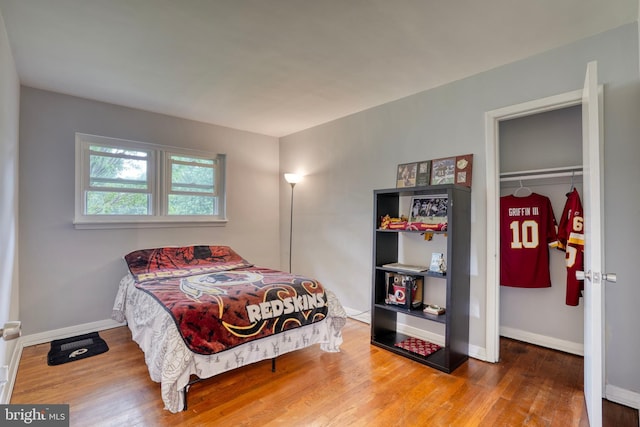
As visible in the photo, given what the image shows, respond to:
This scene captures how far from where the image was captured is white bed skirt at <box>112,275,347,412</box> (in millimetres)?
1961

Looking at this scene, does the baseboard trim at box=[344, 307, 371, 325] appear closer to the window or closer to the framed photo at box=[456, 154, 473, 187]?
the framed photo at box=[456, 154, 473, 187]

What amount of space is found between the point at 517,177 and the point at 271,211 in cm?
313

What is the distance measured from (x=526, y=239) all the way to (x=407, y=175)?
49.2 inches

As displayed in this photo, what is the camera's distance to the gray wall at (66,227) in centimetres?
302

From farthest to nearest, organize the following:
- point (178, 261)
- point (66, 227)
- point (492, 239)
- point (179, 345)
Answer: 1. point (178, 261)
2. point (66, 227)
3. point (492, 239)
4. point (179, 345)

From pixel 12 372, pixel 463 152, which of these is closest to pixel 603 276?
pixel 463 152

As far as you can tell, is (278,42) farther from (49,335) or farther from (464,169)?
(49,335)

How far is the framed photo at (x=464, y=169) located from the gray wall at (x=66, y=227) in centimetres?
302

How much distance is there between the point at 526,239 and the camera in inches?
119

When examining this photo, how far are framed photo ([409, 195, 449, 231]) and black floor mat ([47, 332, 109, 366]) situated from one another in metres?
3.06

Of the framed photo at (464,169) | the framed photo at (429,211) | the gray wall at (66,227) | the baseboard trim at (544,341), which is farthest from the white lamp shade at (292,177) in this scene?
the baseboard trim at (544,341)

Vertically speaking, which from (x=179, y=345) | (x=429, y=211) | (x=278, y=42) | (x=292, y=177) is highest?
(x=278, y=42)

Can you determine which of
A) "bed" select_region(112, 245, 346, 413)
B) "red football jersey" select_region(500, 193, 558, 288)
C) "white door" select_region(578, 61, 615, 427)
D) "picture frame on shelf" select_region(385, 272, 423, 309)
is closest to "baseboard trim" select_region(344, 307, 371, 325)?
"picture frame on shelf" select_region(385, 272, 423, 309)

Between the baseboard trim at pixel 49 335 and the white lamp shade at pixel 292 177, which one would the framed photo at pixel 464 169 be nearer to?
the white lamp shade at pixel 292 177
